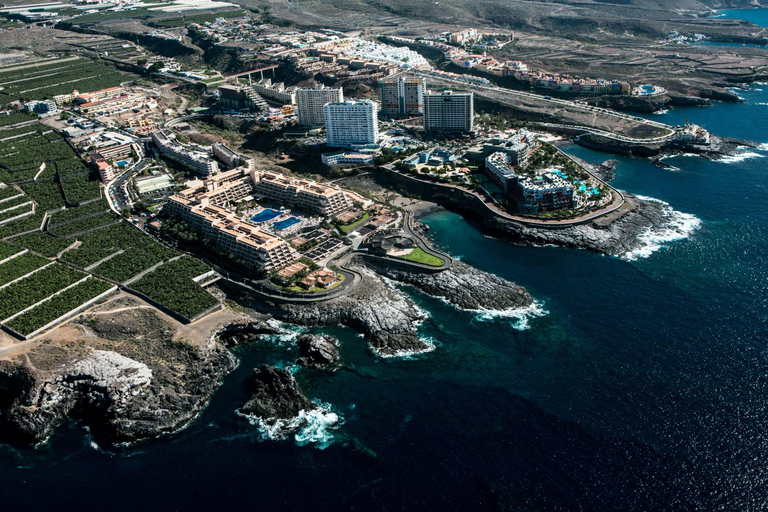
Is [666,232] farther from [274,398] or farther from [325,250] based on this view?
[274,398]

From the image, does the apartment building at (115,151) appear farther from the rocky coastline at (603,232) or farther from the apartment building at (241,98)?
the rocky coastline at (603,232)

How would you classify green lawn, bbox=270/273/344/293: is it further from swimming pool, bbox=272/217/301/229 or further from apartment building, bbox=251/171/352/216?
apartment building, bbox=251/171/352/216

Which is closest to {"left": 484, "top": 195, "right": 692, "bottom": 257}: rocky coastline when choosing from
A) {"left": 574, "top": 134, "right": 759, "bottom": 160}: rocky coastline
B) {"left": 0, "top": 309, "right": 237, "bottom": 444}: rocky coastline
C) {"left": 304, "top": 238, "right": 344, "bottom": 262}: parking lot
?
{"left": 304, "top": 238, "right": 344, "bottom": 262}: parking lot

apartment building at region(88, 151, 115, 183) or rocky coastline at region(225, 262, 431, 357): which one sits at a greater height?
apartment building at region(88, 151, 115, 183)

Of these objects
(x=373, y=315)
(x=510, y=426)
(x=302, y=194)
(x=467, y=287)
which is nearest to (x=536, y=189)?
(x=467, y=287)

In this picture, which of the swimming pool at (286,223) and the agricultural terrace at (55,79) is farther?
the agricultural terrace at (55,79)

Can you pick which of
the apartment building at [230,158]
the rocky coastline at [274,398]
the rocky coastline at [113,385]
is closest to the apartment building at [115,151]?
the apartment building at [230,158]

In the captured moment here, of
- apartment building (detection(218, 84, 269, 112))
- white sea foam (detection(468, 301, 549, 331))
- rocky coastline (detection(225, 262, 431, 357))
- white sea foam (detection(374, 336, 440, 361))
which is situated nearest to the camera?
white sea foam (detection(374, 336, 440, 361))
